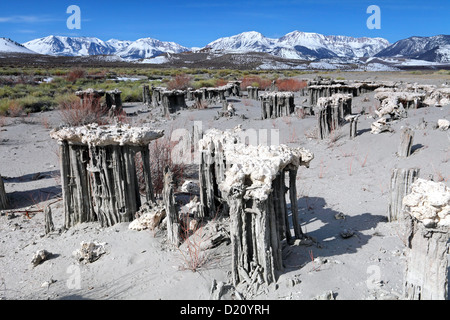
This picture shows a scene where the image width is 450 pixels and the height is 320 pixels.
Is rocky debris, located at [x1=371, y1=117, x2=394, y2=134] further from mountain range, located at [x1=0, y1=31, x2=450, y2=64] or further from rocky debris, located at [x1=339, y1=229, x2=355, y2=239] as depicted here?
mountain range, located at [x1=0, y1=31, x2=450, y2=64]

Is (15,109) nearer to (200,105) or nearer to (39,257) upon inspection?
(200,105)

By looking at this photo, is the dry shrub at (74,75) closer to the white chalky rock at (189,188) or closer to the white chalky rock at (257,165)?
the white chalky rock at (189,188)

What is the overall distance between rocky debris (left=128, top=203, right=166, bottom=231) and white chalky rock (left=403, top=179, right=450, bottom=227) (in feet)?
10.3

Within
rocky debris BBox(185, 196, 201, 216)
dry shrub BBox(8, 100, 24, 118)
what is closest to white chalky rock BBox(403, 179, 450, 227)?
rocky debris BBox(185, 196, 201, 216)

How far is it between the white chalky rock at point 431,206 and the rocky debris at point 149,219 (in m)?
3.15

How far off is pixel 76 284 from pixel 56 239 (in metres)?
1.35

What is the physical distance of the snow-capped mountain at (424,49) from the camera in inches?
3868

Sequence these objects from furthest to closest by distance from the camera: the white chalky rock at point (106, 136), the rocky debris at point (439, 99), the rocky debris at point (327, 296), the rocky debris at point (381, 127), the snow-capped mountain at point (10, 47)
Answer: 1. the snow-capped mountain at point (10, 47)
2. the rocky debris at point (439, 99)
3. the rocky debris at point (381, 127)
4. the white chalky rock at point (106, 136)
5. the rocky debris at point (327, 296)

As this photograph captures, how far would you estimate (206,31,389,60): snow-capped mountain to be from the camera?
6368 inches

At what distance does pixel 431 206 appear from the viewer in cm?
273

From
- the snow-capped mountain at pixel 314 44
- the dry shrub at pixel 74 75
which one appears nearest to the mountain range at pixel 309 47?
the snow-capped mountain at pixel 314 44

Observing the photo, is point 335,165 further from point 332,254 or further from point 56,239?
point 56,239

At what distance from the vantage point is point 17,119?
605 inches
